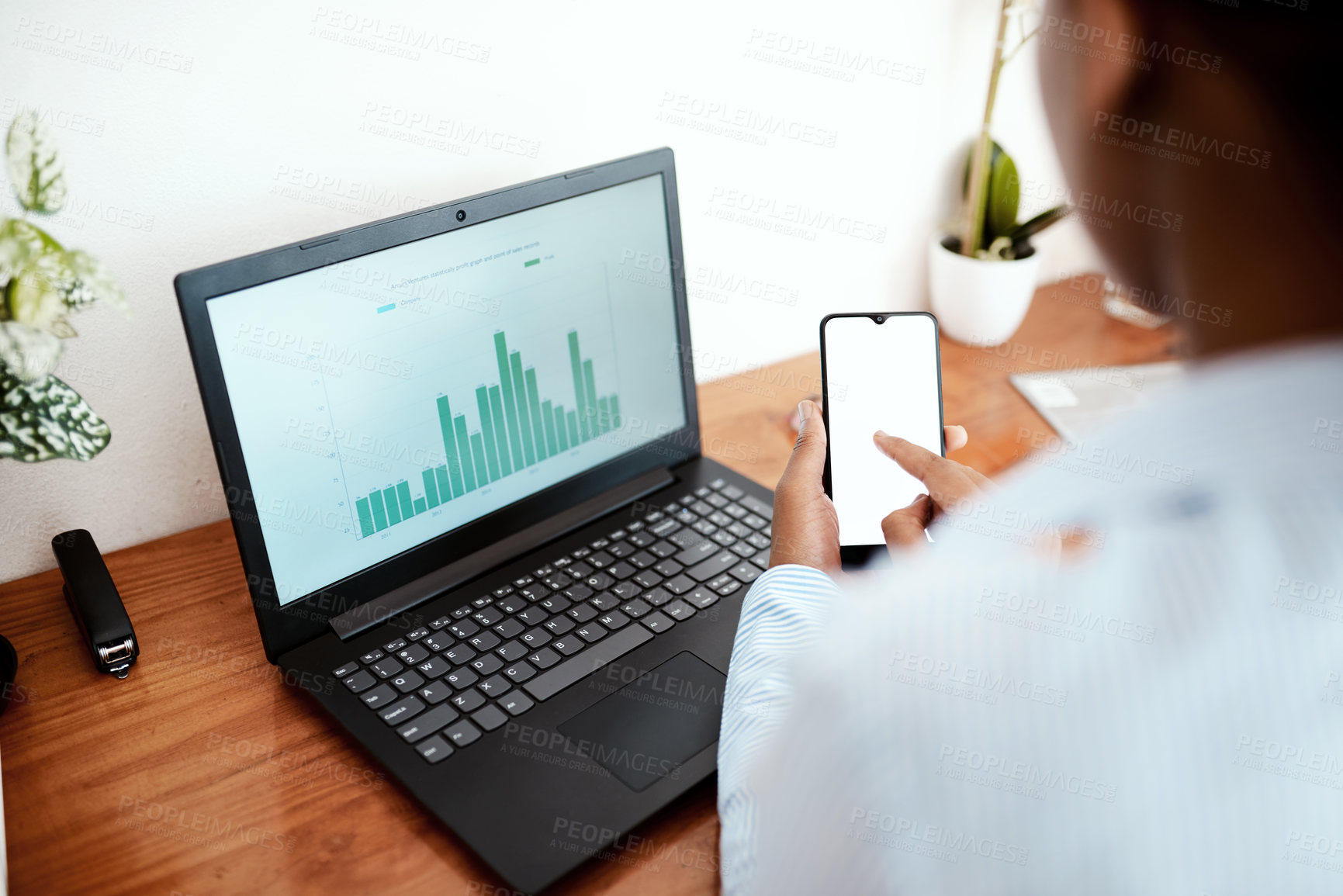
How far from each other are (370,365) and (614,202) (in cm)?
26

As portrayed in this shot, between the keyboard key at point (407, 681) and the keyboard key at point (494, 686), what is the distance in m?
0.04

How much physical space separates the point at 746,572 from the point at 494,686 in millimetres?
241

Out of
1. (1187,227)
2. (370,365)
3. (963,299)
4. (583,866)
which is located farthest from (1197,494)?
(963,299)

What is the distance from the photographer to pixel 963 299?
45.9 inches

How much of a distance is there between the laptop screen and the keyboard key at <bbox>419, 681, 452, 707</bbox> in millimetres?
121

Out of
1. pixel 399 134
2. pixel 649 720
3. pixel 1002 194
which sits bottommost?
pixel 649 720

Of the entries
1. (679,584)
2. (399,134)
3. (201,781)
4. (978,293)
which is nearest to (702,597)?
(679,584)

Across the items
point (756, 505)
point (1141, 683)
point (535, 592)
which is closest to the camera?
point (1141, 683)

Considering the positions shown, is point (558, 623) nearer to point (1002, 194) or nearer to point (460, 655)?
point (460, 655)

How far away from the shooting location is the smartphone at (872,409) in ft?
2.67

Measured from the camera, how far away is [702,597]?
2.52ft

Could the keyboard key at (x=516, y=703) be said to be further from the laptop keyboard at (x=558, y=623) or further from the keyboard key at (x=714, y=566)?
the keyboard key at (x=714, y=566)

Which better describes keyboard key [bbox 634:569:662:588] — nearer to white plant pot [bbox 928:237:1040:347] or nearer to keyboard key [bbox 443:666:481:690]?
keyboard key [bbox 443:666:481:690]

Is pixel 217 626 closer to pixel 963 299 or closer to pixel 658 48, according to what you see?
pixel 658 48
